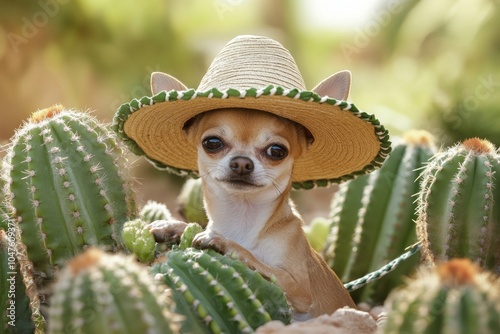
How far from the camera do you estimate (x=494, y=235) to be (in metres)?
3.58

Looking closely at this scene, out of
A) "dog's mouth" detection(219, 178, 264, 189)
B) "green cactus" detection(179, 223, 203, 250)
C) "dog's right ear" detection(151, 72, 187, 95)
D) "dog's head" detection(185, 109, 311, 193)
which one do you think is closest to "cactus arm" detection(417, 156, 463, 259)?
"dog's head" detection(185, 109, 311, 193)

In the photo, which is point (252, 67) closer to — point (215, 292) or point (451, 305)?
point (215, 292)

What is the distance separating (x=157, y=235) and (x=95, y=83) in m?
12.1

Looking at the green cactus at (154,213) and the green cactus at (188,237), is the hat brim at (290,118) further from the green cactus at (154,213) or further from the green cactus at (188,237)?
the green cactus at (188,237)

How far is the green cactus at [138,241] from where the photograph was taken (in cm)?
332

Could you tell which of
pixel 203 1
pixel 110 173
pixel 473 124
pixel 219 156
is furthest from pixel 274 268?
pixel 203 1

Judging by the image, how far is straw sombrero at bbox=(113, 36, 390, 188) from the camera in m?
3.35

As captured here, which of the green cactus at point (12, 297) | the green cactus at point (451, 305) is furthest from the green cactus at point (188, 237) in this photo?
the green cactus at point (451, 305)

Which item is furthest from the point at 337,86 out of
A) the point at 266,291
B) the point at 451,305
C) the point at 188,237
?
the point at 451,305

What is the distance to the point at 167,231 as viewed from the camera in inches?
148

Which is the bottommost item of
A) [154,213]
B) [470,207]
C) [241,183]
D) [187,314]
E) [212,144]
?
[187,314]

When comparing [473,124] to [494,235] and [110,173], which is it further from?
[110,173]

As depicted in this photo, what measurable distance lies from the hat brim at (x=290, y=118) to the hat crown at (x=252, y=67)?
120 millimetres

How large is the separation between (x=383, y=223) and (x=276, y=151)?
51.0 inches
